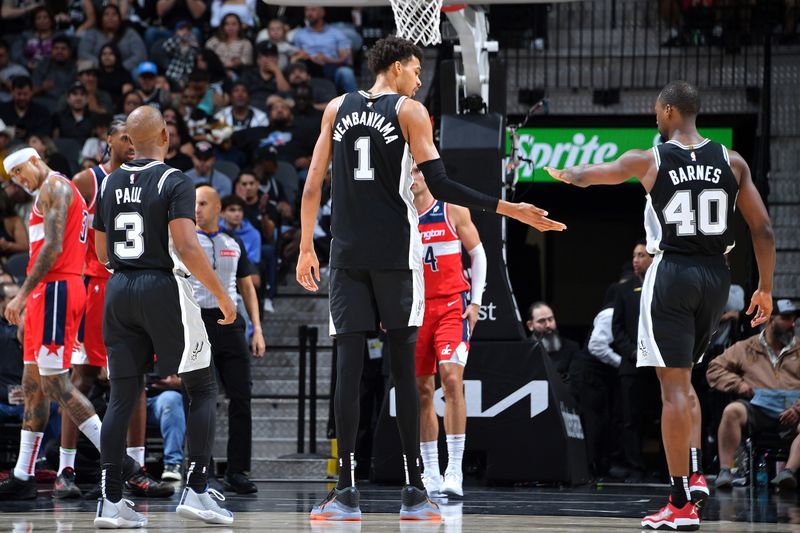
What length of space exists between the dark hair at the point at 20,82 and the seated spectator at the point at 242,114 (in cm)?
241

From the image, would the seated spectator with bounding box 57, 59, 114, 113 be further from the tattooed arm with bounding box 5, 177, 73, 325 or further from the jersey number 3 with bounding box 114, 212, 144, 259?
the jersey number 3 with bounding box 114, 212, 144, 259

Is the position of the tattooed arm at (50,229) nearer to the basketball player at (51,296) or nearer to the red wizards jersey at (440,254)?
the basketball player at (51,296)

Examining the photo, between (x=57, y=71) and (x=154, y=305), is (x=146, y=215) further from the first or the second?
(x=57, y=71)

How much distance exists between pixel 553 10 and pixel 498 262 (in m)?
7.22

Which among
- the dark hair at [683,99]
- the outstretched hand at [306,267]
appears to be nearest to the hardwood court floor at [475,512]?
the outstretched hand at [306,267]

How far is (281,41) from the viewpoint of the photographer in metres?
15.1

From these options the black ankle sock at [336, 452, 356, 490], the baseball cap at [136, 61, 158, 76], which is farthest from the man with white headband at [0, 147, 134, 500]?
the baseball cap at [136, 61, 158, 76]

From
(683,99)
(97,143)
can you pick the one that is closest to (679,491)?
(683,99)

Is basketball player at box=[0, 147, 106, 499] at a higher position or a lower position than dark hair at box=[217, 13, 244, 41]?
lower

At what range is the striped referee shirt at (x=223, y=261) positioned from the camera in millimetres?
8164

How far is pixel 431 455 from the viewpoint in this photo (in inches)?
299

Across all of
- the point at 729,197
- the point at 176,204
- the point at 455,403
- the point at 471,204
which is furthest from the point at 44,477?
the point at 729,197

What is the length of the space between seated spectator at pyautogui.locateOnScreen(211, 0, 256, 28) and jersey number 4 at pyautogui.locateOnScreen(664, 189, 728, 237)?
10.7 metres

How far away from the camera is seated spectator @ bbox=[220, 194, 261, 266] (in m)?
10.2
